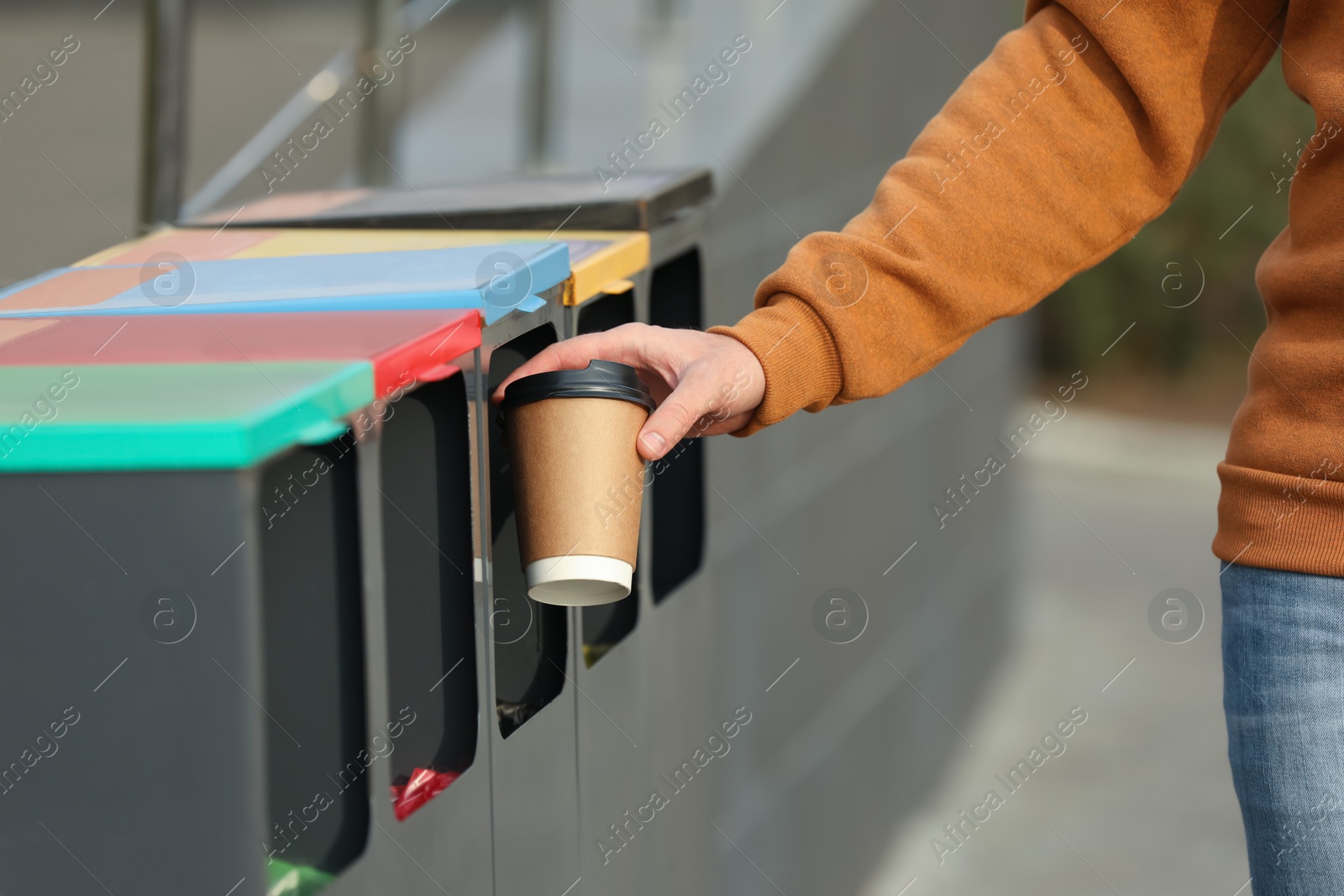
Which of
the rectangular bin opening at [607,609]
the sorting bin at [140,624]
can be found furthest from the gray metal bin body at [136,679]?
the rectangular bin opening at [607,609]

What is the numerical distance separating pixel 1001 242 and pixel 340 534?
27.5 inches

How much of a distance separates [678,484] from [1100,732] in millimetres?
2955

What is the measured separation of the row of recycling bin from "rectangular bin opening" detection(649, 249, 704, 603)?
0.40 meters

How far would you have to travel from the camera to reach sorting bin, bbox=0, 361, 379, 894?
0.92 metres

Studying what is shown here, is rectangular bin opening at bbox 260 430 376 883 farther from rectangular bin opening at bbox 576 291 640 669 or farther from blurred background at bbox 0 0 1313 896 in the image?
blurred background at bbox 0 0 1313 896

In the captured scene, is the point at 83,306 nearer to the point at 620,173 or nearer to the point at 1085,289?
the point at 620,173

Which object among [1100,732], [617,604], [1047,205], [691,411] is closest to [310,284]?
[691,411]

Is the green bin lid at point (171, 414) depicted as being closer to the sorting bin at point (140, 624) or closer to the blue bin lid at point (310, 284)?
the sorting bin at point (140, 624)

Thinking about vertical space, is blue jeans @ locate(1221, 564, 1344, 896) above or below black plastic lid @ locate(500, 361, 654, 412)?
below

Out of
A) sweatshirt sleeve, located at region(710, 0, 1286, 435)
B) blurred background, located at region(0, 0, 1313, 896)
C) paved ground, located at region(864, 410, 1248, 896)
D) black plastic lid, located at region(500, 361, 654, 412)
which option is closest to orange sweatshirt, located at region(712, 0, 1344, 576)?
sweatshirt sleeve, located at region(710, 0, 1286, 435)

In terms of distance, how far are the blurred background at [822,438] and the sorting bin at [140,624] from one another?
100 cm

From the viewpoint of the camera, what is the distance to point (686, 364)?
1.30 m

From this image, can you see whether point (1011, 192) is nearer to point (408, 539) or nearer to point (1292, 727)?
point (1292, 727)

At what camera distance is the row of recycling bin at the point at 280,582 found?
3.06ft
